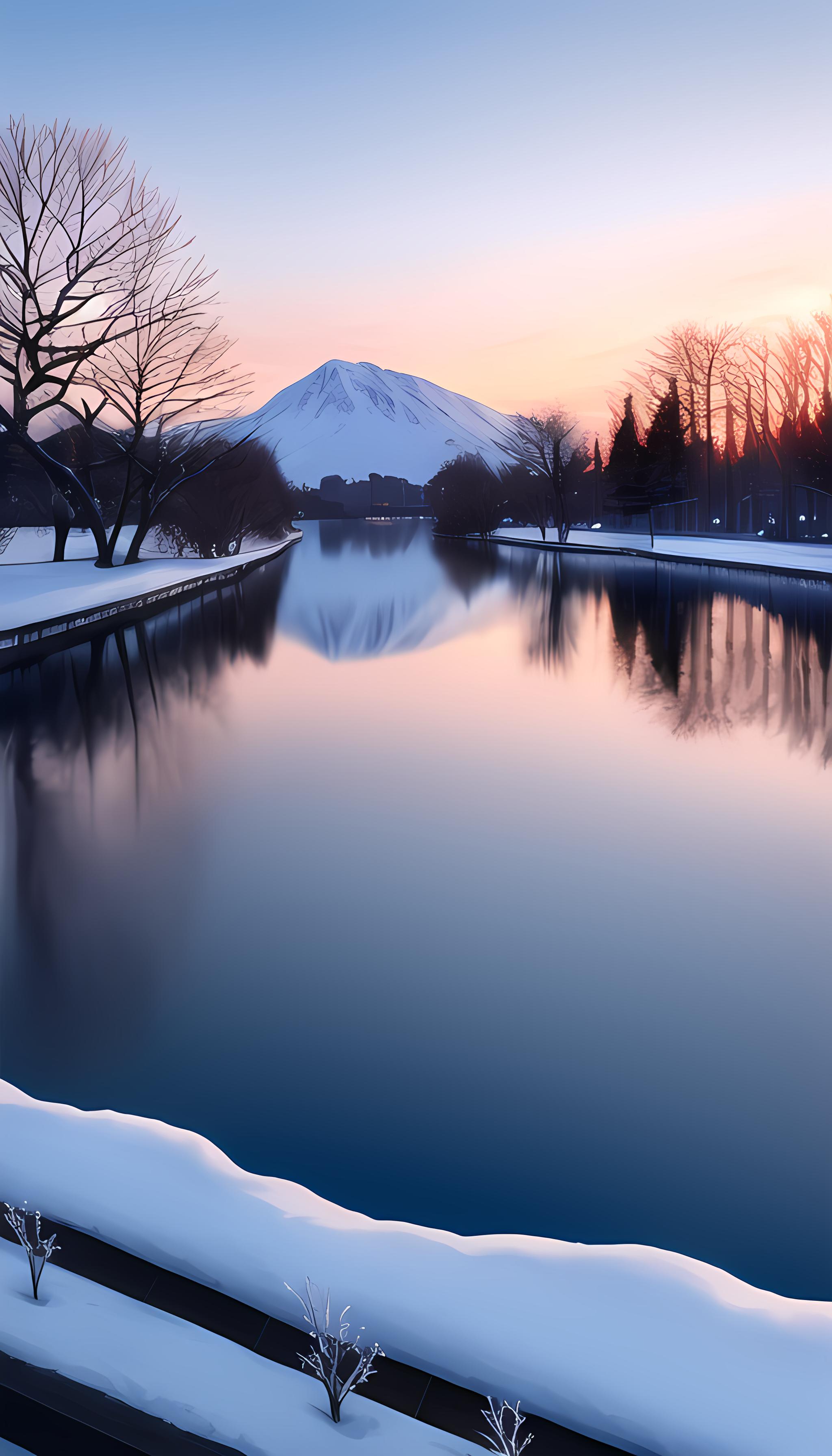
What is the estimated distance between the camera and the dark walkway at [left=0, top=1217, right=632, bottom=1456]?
221cm

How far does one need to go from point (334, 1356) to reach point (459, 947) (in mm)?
2968

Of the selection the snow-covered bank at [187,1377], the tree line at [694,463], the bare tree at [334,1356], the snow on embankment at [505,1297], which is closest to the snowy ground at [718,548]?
the tree line at [694,463]

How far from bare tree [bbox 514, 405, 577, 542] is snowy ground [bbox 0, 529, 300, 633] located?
20.8 meters

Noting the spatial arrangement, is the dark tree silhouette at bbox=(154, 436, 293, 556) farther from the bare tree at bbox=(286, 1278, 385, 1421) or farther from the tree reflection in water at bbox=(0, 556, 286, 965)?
the bare tree at bbox=(286, 1278, 385, 1421)

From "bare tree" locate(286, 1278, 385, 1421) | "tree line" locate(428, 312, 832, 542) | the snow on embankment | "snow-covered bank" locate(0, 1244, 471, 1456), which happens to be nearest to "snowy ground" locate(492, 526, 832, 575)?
"tree line" locate(428, 312, 832, 542)

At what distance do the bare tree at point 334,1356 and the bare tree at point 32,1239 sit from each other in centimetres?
64

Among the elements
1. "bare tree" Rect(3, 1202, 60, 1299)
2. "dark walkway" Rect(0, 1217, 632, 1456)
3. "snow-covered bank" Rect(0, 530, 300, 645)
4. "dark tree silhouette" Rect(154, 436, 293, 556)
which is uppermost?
"dark tree silhouette" Rect(154, 436, 293, 556)

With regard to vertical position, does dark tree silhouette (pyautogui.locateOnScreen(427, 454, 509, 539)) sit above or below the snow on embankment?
above

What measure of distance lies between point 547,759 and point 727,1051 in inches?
204

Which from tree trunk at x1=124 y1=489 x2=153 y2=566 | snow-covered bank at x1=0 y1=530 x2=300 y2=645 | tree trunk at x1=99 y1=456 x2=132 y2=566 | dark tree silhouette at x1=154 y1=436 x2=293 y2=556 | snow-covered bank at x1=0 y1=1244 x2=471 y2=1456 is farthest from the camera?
dark tree silhouette at x1=154 y1=436 x2=293 y2=556

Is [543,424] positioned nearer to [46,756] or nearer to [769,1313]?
[46,756]

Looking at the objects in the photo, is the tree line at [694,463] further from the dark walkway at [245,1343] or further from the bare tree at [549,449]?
the dark walkway at [245,1343]

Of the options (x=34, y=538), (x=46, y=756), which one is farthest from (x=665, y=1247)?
(x=34, y=538)

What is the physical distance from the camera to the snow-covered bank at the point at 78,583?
20.5m
